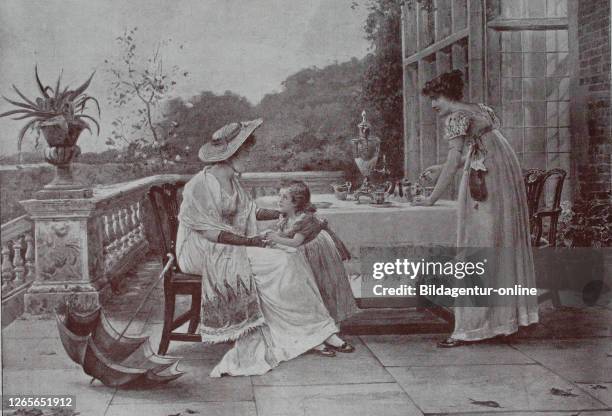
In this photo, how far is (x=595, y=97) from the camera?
462 cm

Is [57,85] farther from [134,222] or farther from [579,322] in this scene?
[579,322]

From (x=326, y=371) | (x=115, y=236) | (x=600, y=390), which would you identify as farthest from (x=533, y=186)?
(x=115, y=236)

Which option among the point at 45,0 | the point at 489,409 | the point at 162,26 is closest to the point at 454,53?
the point at 162,26

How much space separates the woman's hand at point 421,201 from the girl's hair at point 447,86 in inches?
24.9

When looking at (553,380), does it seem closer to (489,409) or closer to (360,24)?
(489,409)

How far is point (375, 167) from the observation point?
4.63 metres

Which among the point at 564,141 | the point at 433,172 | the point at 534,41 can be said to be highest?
the point at 534,41

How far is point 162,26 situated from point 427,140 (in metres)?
1.82

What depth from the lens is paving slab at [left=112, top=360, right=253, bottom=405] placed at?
388cm

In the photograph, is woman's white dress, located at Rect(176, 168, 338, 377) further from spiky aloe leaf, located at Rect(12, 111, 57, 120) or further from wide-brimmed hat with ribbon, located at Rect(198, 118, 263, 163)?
spiky aloe leaf, located at Rect(12, 111, 57, 120)

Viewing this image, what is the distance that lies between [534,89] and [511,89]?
16 cm

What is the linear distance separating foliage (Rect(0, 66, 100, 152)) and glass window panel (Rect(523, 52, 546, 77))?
107 inches

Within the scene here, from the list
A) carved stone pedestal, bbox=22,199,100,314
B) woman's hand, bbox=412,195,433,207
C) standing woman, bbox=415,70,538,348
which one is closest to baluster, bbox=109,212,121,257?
carved stone pedestal, bbox=22,199,100,314

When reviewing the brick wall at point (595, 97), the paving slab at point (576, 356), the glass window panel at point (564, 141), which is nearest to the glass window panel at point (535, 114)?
the glass window panel at point (564, 141)
